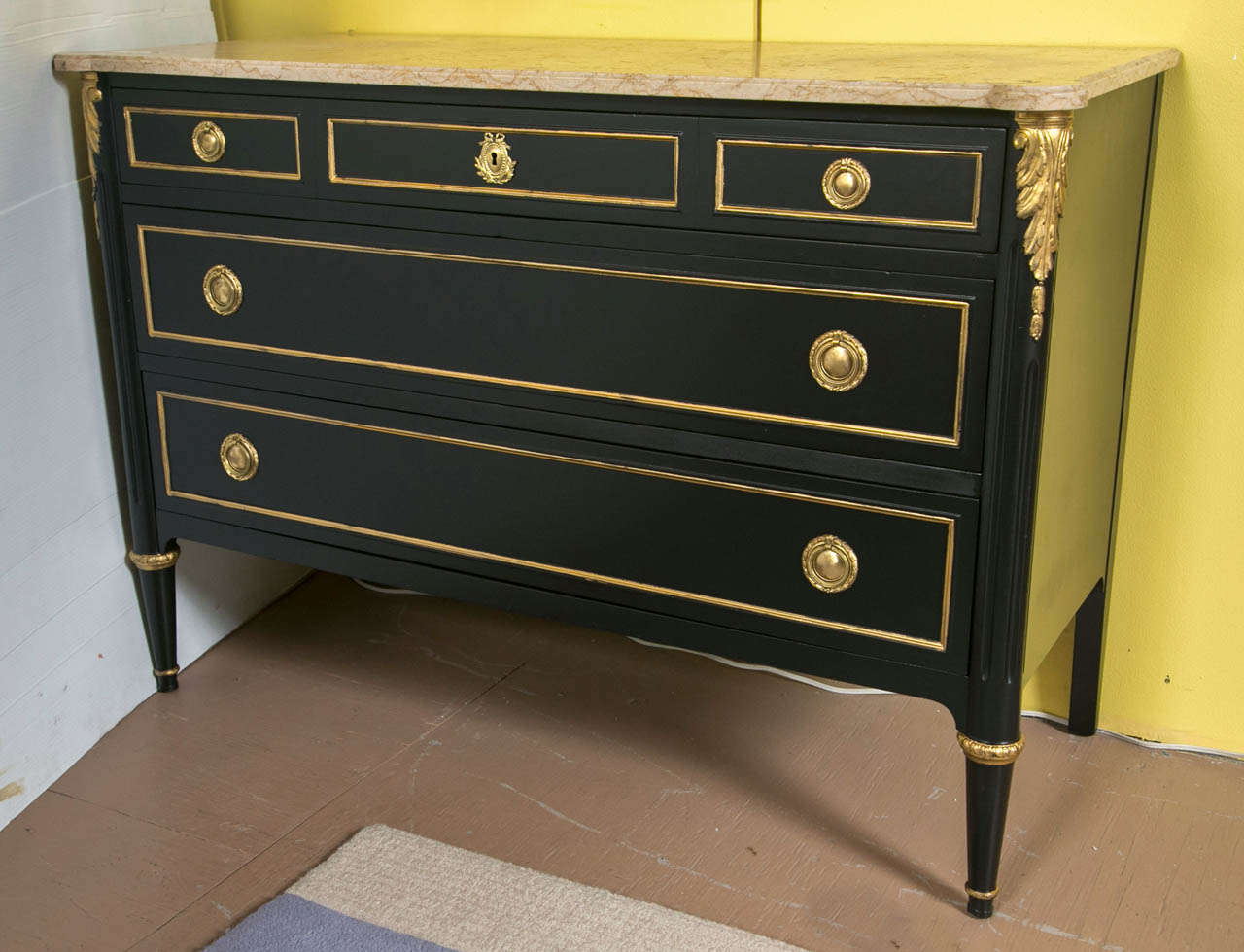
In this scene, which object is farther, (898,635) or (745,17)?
(745,17)

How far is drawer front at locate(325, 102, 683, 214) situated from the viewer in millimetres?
1637

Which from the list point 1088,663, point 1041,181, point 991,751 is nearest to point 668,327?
point 1041,181

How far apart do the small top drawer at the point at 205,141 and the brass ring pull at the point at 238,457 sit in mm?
377

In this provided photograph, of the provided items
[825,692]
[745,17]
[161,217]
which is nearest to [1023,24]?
[745,17]

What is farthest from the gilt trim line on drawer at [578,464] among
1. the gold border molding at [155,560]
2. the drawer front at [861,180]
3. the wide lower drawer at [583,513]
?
the drawer front at [861,180]

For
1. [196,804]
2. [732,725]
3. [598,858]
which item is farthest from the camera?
[732,725]

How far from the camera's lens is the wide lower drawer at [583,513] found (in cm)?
167

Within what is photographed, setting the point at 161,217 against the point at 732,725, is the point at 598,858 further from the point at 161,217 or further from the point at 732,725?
the point at 161,217

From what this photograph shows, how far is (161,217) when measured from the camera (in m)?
2.01

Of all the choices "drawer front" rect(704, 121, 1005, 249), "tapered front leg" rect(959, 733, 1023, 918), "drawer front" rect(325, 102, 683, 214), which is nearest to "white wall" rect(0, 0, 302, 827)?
"drawer front" rect(325, 102, 683, 214)

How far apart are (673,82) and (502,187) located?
28 centimetres

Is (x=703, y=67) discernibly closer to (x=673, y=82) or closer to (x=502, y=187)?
(x=673, y=82)

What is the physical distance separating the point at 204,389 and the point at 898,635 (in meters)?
1.07

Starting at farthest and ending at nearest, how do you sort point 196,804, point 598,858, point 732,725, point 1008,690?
1. point 732,725
2. point 196,804
3. point 598,858
4. point 1008,690
